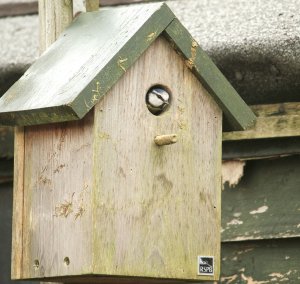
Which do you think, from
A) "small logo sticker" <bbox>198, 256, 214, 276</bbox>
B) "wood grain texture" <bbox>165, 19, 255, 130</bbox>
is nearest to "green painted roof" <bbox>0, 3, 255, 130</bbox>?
"wood grain texture" <bbox>165, 19, 255, 130</bbox>

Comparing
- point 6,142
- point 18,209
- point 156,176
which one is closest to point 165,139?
point 156,176

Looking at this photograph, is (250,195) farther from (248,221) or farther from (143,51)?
(143,51)

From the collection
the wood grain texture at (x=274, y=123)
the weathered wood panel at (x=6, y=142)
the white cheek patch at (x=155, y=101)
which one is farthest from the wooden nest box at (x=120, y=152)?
the weathered wood panel at (x=6, y=142)

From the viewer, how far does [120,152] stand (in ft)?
10.2

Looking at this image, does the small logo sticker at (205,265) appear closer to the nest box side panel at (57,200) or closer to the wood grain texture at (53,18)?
the nest box side panel at (57,200)

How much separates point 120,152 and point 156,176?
0.11 meters

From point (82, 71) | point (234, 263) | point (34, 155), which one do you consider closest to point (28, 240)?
point (34, 155)

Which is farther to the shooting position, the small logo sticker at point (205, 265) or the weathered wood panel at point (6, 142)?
the weathered wood panel at point (6, 142)

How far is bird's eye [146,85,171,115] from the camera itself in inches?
125

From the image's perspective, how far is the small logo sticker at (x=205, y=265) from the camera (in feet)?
10.5

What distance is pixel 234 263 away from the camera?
3.96 m

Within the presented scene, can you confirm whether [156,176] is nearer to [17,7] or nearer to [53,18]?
[53,18]

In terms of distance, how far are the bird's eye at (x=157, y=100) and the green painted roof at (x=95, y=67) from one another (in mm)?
99

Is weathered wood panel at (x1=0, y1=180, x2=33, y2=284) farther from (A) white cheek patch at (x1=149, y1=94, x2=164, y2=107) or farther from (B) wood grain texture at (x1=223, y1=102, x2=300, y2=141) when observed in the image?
(A) white cheek patch at (x1=149, y1=94, x2=164, y2=107)
